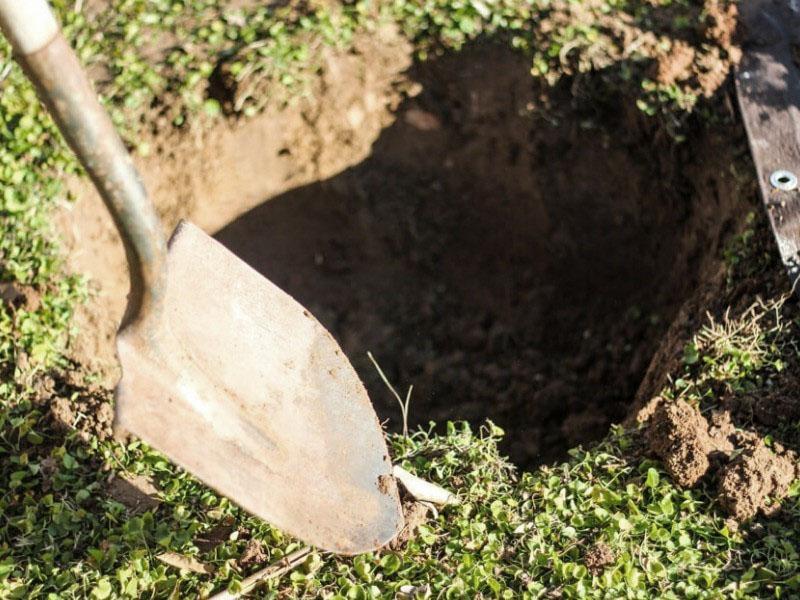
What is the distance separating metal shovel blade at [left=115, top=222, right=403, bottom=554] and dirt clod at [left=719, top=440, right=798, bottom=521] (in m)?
1.07

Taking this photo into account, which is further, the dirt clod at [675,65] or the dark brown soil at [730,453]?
the dirt clod at [675,65]

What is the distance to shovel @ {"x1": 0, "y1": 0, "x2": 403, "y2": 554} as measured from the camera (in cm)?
249

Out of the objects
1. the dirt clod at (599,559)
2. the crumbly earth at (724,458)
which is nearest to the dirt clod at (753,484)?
the crumbly earth at (724,458)

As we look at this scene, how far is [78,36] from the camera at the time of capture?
182 inches

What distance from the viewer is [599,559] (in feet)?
9.90

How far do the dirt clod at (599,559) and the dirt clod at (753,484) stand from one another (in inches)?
17.3

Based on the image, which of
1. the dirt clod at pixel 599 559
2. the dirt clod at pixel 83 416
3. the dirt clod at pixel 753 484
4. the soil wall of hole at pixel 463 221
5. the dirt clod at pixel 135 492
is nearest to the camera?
the dirt clod at pixel 599 559

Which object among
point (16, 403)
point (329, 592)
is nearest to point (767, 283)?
point (329, 592)

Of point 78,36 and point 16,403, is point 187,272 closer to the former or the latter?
point 16,403

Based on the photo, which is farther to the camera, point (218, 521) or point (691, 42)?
point (691, 42)

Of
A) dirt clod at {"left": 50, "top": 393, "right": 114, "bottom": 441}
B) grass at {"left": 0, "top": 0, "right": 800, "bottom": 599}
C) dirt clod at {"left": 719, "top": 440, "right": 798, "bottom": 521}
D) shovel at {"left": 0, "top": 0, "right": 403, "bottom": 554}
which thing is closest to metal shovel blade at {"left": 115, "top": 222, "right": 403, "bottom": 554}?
shovel at {"left": 0, "top": 0, "right": 403, "bottom": 554}

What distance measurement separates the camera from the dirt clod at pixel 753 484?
313 cm

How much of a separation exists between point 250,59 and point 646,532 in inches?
110

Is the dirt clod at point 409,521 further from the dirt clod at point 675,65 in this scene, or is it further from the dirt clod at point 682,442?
the dirt clod at point 675,65
